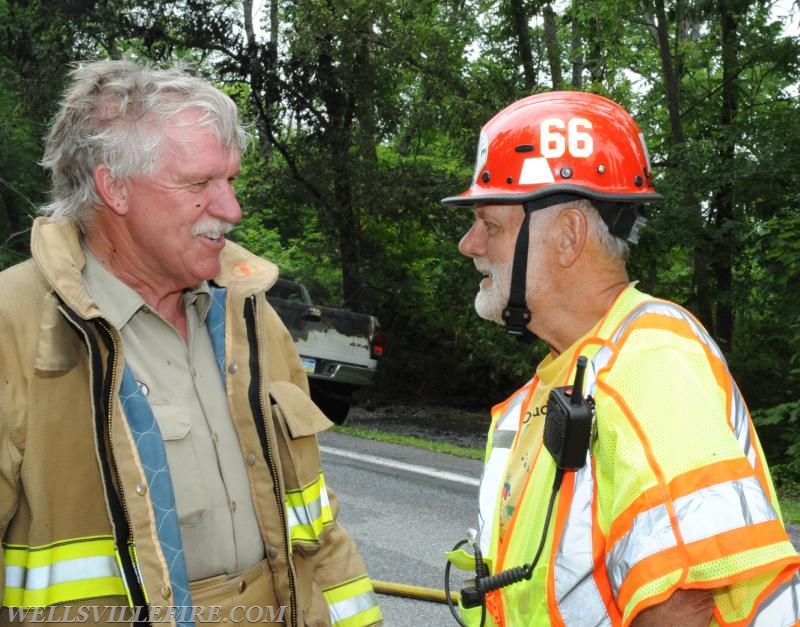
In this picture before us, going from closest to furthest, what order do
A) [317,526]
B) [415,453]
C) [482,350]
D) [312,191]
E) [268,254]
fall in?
[317,526] < [415,453] < [482,350] < [312,191] < [268,254]

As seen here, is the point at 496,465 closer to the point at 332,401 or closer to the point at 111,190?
the point at 111,190

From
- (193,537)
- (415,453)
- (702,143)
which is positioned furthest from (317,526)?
(702,143)

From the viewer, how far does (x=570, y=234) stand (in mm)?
2453

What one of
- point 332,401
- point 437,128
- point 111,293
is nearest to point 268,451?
point 111,293

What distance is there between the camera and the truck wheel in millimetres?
12562

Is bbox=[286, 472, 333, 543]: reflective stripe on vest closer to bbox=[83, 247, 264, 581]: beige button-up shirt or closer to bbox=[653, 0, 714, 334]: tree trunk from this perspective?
bbox=[83, 247, 264, 581]: beige button-up shirt

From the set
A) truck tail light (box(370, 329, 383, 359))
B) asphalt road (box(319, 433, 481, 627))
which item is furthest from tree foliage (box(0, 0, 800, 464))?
asphalt road (box(319, 433, 481, 627))

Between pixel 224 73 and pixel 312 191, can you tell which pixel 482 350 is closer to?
pixel 312 191

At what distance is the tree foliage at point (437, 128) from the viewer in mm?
14305

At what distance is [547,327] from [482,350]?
1396 centimetres

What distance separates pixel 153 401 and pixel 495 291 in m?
0.94

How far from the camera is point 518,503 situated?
2268 mm

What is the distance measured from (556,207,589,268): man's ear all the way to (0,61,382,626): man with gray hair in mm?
837

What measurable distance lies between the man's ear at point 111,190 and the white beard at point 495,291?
0.99 meters
